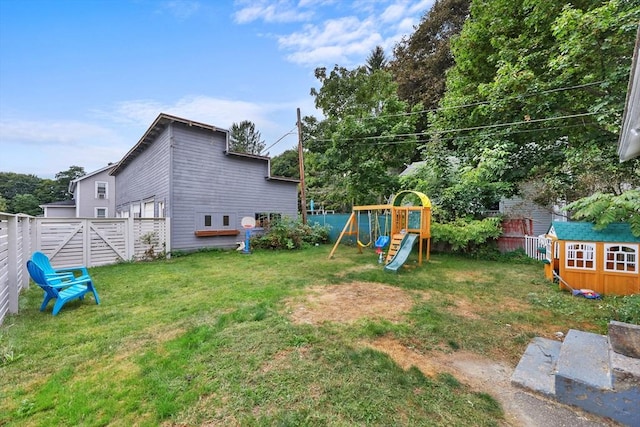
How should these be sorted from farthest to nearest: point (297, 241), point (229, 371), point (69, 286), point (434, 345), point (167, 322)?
point (297, 241) → point (69, 286) → point (167, 322) → point (434, 345) → point (229, 371)

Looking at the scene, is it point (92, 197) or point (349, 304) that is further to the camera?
point (92, 197)

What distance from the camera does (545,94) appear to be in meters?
8.60

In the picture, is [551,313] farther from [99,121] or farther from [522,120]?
[99,121]

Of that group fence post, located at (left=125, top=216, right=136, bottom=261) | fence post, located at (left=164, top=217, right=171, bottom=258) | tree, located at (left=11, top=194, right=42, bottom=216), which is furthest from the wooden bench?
tree, located at (left=11, top=194, right=42, bottom=216)

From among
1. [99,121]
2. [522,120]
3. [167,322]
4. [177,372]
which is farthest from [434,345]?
[99,121]

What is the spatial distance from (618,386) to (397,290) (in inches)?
136

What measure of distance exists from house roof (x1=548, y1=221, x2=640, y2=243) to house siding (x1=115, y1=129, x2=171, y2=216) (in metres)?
11.8

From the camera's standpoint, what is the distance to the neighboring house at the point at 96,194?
20870 millimetres

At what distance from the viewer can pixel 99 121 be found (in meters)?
15.4

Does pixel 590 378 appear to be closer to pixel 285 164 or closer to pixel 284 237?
pixel 284 237

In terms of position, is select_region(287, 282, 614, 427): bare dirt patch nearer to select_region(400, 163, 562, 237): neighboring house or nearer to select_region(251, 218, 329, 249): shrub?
select_region(400, 163, 562, 237): neighboring house

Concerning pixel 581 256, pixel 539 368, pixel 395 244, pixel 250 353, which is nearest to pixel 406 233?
pixel 395 244

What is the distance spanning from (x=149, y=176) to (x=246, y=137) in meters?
23.3

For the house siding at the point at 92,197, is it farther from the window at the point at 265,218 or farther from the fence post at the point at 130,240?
the fence post at the point at 130,240
